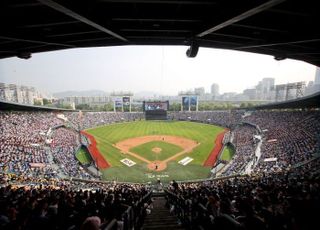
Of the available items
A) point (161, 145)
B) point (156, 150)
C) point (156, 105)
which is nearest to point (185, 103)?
point (156, 105)

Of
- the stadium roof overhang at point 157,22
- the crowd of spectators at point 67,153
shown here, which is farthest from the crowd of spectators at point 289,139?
the crowd of spectators at point 67,153

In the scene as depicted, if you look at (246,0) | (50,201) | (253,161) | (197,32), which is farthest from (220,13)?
(253,161)

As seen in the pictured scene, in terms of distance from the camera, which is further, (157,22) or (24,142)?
(24,142)

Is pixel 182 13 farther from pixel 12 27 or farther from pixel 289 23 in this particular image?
pixel 12 27

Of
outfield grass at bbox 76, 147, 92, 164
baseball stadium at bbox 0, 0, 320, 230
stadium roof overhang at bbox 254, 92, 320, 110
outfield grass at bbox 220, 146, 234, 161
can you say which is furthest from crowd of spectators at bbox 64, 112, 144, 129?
stadium roof overhang at bbox 254, 92, 320, 110

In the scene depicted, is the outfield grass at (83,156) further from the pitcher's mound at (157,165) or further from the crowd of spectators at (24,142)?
the pitcher's mound at (157,165)

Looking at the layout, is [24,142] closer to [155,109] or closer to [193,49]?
[193,49]
